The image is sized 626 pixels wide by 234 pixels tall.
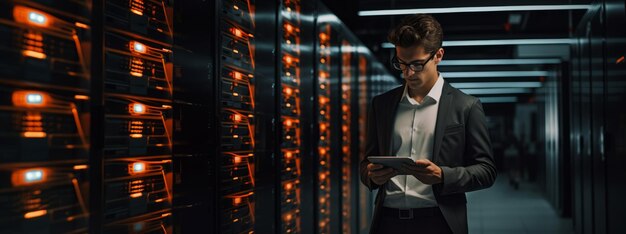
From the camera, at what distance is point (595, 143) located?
15.8ft

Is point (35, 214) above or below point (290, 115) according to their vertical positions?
below

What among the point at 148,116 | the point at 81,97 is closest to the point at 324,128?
the point at 148,116

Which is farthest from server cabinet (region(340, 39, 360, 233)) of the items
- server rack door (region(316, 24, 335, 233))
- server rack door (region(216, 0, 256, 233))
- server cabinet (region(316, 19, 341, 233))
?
server rack door (region(216, 0, 256, 233))

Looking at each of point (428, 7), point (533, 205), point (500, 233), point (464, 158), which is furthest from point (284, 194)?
point (533, 205)

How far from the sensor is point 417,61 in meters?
2.17

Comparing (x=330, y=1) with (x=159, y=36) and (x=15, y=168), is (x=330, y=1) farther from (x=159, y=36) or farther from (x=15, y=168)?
(x=15, y=168)

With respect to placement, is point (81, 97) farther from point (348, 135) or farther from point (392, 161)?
point (348, 135)

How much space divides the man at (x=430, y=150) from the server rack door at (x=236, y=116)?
88 cm

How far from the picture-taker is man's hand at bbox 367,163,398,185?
2.09 meters

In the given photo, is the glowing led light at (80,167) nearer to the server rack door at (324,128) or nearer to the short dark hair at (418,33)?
the short dark hair at (418,33)

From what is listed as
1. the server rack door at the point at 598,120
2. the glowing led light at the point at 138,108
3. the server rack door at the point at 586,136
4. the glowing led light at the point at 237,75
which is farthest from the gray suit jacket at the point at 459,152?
the server rack door at the point at 586,136

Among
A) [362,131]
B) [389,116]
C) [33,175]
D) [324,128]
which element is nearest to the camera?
[33,175]

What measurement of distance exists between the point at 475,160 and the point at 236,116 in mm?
1387

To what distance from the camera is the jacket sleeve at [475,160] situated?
2066 millimetres
